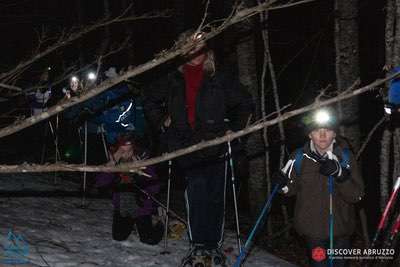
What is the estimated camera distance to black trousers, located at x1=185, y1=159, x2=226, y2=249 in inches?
223

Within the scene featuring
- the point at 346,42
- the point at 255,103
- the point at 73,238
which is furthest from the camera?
the point at 255,103

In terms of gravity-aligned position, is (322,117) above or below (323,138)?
above

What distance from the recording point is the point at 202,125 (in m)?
5.59

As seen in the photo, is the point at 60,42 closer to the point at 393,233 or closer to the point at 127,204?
the point at 127,204

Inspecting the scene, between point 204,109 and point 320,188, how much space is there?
1.54 meters

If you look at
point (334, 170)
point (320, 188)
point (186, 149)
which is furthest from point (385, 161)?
point (186, 149)

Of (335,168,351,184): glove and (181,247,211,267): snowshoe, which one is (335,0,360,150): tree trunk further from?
(181,247,211,267): snowshoe

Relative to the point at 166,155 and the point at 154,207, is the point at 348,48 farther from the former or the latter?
the point at 166,155

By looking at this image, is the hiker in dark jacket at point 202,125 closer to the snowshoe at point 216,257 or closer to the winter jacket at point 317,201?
the snowshoe at point 216,257

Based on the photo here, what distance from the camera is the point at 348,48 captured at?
23.9 ft

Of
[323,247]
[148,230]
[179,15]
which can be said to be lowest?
[323,247]

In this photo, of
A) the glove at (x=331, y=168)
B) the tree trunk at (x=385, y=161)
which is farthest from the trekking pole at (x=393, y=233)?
the tree trunk at (x=385, y=161)

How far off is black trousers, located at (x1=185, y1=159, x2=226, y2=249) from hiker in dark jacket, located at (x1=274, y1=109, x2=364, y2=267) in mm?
734

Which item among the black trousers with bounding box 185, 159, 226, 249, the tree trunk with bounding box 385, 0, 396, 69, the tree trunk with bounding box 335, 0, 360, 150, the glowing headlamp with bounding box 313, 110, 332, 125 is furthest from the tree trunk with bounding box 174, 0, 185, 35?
the glowing headlamp with bounding box 313, 110, 332, 125
